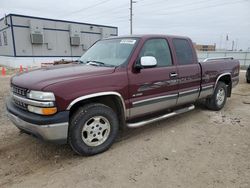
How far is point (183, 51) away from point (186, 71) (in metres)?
Answer: 0.47

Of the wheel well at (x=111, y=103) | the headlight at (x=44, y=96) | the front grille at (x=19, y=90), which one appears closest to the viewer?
the headlight at (x=44, y=96)

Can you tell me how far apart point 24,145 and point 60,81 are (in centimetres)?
159

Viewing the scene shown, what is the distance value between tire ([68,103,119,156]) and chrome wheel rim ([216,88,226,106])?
3374 millimetres

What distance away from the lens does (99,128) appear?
3.24 metres

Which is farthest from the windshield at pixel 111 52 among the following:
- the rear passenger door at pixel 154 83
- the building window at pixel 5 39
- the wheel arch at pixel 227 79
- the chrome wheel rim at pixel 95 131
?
the building window at pixel 5 39

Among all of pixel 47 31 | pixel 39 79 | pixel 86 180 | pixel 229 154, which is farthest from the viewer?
pixel 47 31

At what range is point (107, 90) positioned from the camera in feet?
10.3

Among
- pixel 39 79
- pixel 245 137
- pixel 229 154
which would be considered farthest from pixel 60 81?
pixel 245 137

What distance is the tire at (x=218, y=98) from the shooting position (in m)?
5.43

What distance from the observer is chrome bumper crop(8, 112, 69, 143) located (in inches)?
106

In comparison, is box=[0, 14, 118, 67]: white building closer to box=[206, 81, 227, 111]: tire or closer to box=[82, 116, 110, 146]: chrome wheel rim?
box=[206, 81, 227, 111]: tire

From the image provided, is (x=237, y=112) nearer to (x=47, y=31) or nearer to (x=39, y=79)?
(x=39, y=79)

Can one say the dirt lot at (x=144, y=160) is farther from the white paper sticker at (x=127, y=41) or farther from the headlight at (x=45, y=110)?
the white paper sticker at (x=127, y=41)

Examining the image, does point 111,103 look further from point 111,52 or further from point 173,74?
point 173,74
